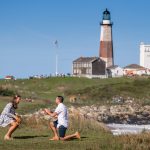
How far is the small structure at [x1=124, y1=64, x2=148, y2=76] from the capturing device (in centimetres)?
11909

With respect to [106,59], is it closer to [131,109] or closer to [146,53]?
[146,53]

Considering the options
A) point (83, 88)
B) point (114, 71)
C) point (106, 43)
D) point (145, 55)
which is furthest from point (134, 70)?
point (83, 88)

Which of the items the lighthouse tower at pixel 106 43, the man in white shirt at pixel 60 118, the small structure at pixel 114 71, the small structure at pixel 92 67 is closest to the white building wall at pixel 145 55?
the small structure at pixel 114 71

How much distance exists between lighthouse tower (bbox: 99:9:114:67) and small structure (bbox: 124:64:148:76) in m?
4.42

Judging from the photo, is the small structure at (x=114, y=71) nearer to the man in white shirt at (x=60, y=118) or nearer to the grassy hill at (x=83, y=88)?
the grassy hill at (x=83, y=88)

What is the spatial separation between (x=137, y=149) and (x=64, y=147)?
2.28 meters

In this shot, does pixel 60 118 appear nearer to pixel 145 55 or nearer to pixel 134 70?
pixel 134 70

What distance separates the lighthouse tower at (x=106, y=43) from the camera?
116 meters

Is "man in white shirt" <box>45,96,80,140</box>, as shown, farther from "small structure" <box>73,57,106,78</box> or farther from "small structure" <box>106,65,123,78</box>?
"small structure" <box>106,65,123,78</box>

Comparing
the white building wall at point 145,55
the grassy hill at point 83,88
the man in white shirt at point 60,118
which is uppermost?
the white building wall at point 145,55

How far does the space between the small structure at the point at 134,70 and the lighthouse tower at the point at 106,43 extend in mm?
4420

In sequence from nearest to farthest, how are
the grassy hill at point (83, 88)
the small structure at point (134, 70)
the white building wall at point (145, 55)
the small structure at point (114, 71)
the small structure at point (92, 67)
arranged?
the grassy hill at point (83, 88)
the small structure at point (92, 67)
the small structure at point (114, 71)
the small structure at point (134, 70)
the white building wall at point (145, 55)

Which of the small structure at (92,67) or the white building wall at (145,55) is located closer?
the small structure at (92,67)

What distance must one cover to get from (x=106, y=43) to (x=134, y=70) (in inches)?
315
